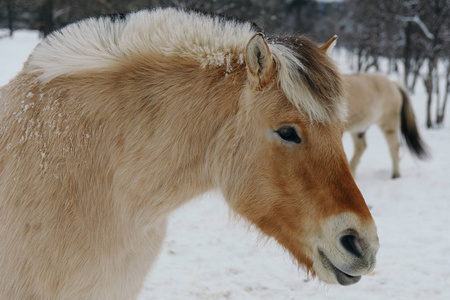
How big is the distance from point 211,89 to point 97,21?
88 centimetres

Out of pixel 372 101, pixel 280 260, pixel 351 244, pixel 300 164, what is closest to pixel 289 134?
pixel 300 164

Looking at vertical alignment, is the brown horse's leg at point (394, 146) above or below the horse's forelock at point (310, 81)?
below

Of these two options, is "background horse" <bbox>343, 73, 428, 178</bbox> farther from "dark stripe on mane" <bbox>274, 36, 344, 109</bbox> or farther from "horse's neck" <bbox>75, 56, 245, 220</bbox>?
"horse's neck" <bbox>75, 56, 245, 220</bbox>

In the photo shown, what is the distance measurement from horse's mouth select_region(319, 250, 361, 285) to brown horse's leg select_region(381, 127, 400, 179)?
7.83 m

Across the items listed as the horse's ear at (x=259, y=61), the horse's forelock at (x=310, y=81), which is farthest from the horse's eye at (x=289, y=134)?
the horse's ear at (x=259, y=61)

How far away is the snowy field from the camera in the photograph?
397 centimetres

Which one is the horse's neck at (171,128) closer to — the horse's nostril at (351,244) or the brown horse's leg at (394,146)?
the horse's nostril at (351,244)

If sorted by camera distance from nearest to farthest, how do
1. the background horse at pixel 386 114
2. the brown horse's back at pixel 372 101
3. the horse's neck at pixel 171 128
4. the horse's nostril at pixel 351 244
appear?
the horse's nostril at pixel 351 244
the horse's neck at pixel 171 128
the brown horse's back at pixel 372 101
the background horse at pixel 386 114

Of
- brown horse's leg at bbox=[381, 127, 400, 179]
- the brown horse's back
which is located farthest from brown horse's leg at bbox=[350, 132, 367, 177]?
brown horse's leg at bbox=[381, 127, 400, 179]

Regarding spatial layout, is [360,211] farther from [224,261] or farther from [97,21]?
[224,261]

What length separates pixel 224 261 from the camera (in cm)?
471

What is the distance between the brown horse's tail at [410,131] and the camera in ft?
29.8

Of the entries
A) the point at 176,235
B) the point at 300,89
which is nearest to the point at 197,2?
the point at 176,235

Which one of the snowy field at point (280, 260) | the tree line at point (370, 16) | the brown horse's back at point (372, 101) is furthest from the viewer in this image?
the tree line at point (370, 16)
